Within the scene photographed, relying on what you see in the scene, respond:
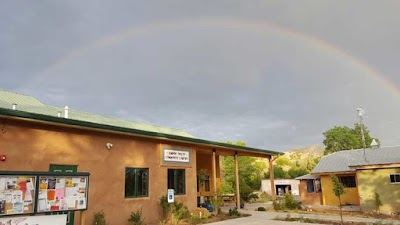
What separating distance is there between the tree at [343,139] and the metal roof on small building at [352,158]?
33493 millimetres

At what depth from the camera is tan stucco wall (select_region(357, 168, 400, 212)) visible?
1953 centimetres

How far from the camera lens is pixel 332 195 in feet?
81.1

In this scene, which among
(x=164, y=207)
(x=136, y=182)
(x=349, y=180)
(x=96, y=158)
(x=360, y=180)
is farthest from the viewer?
(x=349, y=180)

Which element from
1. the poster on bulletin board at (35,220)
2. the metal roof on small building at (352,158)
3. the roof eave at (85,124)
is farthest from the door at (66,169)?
the metal roof on small building at (352,158)

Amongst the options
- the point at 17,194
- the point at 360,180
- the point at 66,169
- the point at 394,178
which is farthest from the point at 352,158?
the point at 17,194

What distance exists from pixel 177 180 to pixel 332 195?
15.2m

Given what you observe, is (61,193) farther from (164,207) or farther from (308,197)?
(308,197)

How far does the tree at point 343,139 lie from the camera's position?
5797 centimetres

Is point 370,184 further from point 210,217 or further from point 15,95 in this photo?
point 15,95

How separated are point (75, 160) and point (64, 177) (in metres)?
2.86

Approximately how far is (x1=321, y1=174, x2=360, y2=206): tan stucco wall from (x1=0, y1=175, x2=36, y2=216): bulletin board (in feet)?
74.3

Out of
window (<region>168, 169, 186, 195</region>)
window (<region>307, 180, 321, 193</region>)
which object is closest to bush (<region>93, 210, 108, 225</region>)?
window (<region>168, 169, 186, 195</region>)

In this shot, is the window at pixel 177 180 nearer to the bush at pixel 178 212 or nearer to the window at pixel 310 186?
the bush at pixel 178 212

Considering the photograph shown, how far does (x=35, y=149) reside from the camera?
383 inches
